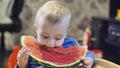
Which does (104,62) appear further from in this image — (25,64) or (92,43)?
(92,43)

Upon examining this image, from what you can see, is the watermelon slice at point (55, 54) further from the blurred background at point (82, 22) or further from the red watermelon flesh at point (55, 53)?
the blurred background at point (82, 22)

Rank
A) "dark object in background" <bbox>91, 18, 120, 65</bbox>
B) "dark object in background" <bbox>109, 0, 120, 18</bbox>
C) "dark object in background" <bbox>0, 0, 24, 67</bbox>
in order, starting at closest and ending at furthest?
"dark object in background" <bbox>0, 0, 24, 67</bbox> → "dark object in background" <bbox>91, 18, 120, 65</bbox> → "dark object in background" <bbox>109, 0, 120, 18</bbox>

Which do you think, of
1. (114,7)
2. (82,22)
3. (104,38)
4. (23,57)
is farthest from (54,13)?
(82,22)

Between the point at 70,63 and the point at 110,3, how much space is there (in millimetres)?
2228

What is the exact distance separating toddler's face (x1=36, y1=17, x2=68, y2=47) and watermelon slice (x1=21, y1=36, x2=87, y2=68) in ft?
0.16

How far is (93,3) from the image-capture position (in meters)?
3.31

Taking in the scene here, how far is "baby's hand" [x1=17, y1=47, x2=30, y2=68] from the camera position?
2.51 ft

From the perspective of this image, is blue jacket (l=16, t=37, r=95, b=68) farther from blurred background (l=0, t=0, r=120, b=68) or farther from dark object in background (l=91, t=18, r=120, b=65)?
dark object in background (l=91, t=18, r=120, b=65)

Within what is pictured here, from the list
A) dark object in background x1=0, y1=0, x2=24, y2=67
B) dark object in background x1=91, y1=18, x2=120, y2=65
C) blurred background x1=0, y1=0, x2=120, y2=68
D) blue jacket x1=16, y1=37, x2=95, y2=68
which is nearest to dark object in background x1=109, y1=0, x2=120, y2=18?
blurred background x1=0, y1=0, x2=120, y2=68

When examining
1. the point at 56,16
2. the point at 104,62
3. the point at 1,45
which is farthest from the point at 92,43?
the point at 56,16

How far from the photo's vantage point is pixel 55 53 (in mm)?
877

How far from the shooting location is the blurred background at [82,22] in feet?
8.53

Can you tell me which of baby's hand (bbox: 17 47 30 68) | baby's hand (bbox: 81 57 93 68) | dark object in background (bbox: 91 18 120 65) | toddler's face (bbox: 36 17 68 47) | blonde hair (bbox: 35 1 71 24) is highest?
blonde hair (bbox: 35 1 71 24)

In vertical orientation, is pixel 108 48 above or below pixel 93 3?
below
